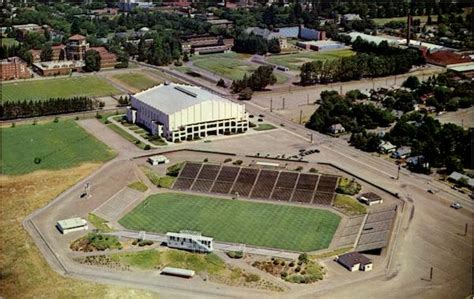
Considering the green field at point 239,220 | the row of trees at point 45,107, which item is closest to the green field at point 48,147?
the row of trees at point 45,107

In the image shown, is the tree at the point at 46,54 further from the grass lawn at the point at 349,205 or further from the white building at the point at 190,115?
the grass lawn at the point at 349,205

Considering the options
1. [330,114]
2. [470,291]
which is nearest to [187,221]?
[470,291]

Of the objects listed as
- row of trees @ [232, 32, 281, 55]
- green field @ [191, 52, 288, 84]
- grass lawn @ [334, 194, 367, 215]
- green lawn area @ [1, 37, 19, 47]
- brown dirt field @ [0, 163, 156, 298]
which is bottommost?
brown dirt field @ [0, 163, 156, 298]

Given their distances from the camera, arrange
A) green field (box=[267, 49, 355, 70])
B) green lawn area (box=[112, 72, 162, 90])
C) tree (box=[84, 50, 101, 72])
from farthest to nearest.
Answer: green field (box=[267, 49, 355, 70]) < tree (box=[84, 50, 101, 72]) < green lawn area (box=[112, 72, 162, 90])

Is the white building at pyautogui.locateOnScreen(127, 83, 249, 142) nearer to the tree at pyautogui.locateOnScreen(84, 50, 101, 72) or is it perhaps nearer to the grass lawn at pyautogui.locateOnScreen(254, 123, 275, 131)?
the grass lawn at pyautogui.locateOnScreen(254, 123, 275, 131)

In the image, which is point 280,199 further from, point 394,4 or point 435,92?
point 394,4

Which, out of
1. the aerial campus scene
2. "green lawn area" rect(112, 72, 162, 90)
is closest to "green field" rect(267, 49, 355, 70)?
the aerial campus scene
